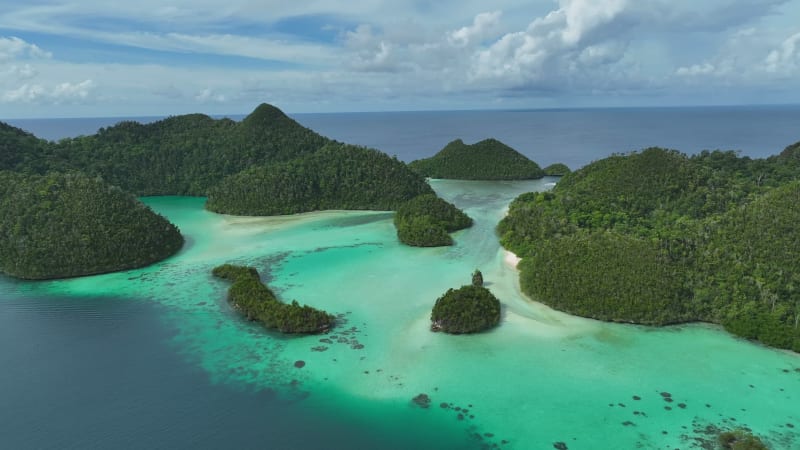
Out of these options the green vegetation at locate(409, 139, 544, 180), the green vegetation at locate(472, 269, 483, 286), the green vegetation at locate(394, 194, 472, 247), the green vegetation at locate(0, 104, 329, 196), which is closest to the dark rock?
the green vegetation at locate(472, 269, 483, 286)

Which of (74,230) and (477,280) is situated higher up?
(74,230)

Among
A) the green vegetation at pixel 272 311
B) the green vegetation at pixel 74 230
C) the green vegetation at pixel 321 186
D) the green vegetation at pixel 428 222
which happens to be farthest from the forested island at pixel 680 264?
the green vegetation at pixel 74 230

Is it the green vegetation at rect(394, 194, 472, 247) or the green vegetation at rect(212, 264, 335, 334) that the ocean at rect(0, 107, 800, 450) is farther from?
the green vegetation at rect(394, 194, 472, 247)

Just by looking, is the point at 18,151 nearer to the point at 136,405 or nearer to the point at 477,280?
the point at 136,405

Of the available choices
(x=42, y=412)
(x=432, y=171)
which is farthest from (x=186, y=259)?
(x=432, y=171)

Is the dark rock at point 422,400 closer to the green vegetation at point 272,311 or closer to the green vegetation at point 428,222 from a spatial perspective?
the green vegetation at point 272,311

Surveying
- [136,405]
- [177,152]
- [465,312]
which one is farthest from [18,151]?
[465,312]
